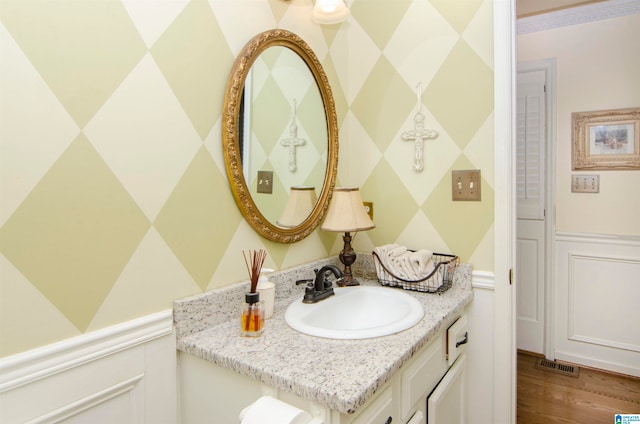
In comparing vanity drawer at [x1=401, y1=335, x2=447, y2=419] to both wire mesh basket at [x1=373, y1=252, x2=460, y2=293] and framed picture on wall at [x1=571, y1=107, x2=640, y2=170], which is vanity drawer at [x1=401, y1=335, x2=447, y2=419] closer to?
wire mesh basket at [x1=373, y1=252, x2=460, y2=293]

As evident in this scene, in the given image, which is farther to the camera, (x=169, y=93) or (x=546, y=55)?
(x=546, y=55)

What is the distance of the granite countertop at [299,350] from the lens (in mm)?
805

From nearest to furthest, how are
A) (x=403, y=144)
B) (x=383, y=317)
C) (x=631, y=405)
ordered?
(x=383, y=317) → (x=403, y=144) → (x=631, y=405)

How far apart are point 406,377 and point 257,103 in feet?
3.28

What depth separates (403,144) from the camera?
5.60ft

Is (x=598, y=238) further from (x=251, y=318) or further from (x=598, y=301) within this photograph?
(x=251, y=318)

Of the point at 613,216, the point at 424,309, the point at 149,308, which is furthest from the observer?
the point at 613,216

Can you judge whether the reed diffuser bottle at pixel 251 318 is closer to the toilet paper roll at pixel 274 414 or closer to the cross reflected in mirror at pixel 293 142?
the toilet paper roll at pixel 274 414

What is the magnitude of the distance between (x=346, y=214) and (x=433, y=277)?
16.6 inches

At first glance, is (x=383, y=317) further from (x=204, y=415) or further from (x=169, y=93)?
(x=169, y=93)

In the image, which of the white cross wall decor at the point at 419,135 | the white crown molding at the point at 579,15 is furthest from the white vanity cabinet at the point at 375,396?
the white crown molding at the point at 579,15

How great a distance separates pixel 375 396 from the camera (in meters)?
0.90

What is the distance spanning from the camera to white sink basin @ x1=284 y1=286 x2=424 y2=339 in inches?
46.7

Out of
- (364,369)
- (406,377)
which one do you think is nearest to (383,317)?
(406,377)
